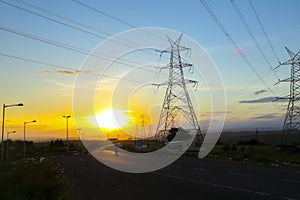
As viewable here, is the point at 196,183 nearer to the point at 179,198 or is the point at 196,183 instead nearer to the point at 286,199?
the point at 179,198

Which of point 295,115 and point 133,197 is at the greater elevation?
point 295,115

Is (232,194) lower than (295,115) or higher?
lower

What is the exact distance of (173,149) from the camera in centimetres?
5697

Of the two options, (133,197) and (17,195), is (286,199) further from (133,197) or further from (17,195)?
(17,195)

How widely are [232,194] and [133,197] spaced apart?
159 inches

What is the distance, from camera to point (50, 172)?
1788cm

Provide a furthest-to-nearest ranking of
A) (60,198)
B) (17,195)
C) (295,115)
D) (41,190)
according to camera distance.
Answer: (295,115) < (41,190) < (17,195) < (60,198)

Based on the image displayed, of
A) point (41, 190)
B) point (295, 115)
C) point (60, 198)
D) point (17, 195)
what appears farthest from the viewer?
point (295, 115)

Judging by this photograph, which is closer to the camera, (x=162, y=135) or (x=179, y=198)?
(x=179, y=198)

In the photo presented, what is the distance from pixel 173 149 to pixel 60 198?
46.1 meters

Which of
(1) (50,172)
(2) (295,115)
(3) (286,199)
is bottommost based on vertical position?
(3) (286,199)

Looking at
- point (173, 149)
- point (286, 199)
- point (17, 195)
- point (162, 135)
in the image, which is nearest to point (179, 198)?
point (286, 199)

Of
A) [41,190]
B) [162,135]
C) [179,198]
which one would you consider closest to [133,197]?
[179,198]

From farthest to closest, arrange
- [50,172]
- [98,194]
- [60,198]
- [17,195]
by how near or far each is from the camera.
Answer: [50,172], [98,194], [17,195], [60,198]
